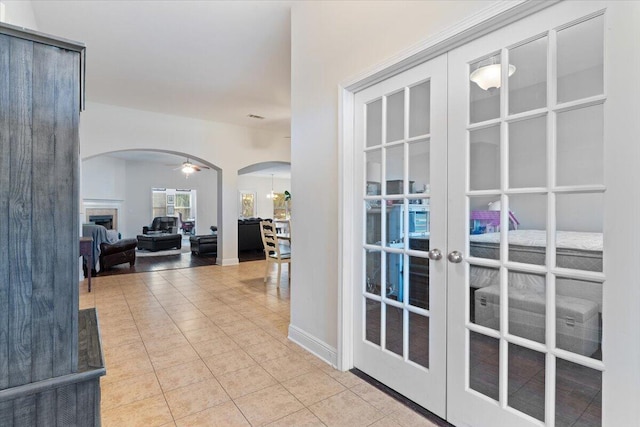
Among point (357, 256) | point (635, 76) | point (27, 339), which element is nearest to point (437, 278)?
point (357, 256)

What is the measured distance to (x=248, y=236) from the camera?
8633 millimetres

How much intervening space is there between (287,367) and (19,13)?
3292 millimetres

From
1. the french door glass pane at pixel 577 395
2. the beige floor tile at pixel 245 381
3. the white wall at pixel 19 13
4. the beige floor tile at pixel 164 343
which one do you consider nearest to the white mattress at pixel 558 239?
the french door glass pane at pixel 577 395

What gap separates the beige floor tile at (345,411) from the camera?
1806 mm

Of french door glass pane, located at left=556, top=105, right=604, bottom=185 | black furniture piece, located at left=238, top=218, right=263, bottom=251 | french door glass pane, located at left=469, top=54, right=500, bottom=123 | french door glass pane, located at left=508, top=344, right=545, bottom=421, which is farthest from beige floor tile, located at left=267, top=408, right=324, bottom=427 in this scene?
black furniture piece, located at left=238, top=218, right=263, bottom=251

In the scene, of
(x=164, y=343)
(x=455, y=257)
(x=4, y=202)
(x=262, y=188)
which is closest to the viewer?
(x=4, y=202)

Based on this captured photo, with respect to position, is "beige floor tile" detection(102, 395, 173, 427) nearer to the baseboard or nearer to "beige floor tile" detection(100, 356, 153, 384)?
Result: "beige floor tile" detection(100, 356, 153, 384)

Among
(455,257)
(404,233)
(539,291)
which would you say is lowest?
(539,291)

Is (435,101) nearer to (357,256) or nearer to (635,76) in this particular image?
(635,76)

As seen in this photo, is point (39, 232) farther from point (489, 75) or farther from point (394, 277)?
point (489, 75)

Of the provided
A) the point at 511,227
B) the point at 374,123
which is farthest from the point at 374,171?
the point at 511,227

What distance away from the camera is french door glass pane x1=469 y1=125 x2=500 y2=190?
62.3 inches

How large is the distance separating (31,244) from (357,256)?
178cm

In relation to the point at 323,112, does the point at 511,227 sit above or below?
below
